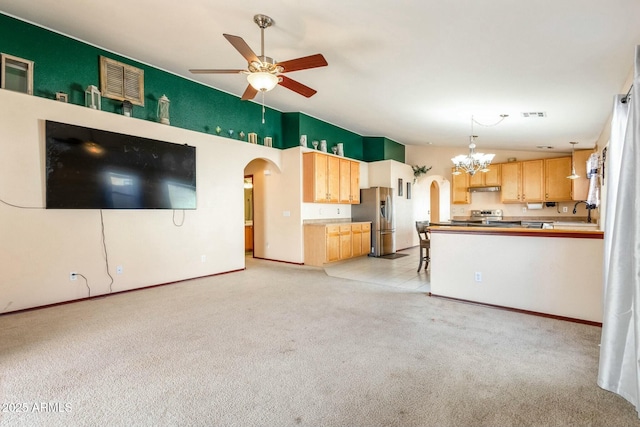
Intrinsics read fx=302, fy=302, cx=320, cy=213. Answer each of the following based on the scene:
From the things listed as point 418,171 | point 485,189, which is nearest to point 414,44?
point 418,171

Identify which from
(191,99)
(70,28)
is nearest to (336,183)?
(191,99)

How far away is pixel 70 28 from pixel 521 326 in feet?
20.2

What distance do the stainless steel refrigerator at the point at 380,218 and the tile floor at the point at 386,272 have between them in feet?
1.69

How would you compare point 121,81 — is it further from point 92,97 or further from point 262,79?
point 262,79

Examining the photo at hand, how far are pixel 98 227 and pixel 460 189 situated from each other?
8.77 metres

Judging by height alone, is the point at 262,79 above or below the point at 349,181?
above

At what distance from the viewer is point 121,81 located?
4297mm

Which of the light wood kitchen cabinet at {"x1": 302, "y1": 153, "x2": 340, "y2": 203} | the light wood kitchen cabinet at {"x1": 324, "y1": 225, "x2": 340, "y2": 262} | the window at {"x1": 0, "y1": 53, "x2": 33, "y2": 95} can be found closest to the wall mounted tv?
the window at {"x1": 0, "y1": 53, "x2": 33, "y2": 95}

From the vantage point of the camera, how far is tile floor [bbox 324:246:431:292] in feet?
15.4

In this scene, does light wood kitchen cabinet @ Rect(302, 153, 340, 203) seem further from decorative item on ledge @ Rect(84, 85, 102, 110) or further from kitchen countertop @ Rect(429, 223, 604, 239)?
decorative item on ledge @ Rect(84, 85, 102, 110)

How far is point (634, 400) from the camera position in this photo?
1.78 m

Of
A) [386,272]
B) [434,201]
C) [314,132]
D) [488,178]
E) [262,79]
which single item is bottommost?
[386,272]

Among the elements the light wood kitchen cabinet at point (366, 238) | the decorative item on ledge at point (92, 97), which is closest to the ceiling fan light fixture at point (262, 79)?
the decorative item on ledge at point (92, 97)

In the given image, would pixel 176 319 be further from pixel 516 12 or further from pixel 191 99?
pixel 516 12
